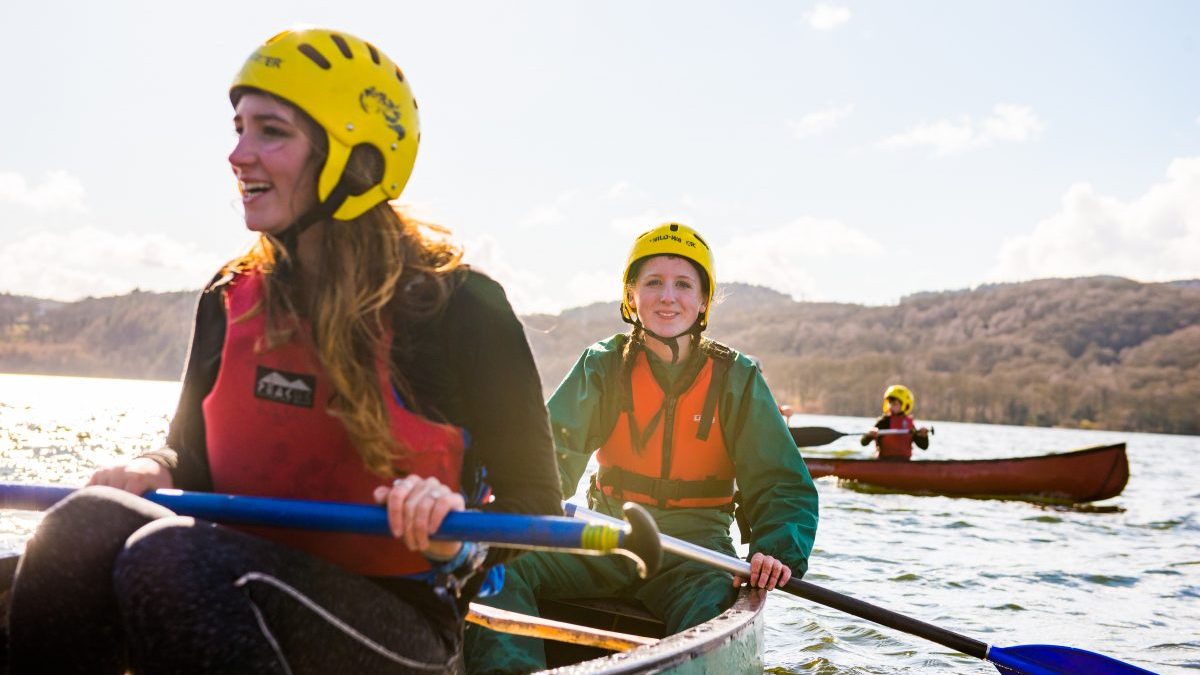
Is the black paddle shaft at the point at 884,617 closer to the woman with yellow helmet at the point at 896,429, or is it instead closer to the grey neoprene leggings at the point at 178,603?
the grey neoprene leggings at the point at 178,603

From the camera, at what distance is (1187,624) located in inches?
317

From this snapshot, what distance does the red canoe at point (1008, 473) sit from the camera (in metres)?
16.0

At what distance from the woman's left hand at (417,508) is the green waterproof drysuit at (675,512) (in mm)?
2160

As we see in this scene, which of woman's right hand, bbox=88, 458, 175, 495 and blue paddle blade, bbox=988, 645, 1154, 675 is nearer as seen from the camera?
woman's right hand, bbox=88, 458, 175, 495

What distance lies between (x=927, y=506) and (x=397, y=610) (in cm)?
1584

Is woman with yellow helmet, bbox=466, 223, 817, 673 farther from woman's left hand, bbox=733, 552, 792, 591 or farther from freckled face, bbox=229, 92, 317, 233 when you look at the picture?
freckled face, bbox=229, 92, 317, 233

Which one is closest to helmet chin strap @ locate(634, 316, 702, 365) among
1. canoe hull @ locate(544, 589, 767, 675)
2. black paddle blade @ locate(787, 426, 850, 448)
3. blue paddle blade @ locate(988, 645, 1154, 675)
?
canoe hull @ locate(544, 589, 767, 675)

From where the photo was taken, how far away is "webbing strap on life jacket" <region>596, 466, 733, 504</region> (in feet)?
15.7

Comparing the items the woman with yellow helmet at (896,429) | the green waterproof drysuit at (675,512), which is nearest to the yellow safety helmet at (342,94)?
the green waterproof drysuit at (675,512)

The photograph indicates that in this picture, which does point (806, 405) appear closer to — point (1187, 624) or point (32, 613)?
point (1187, 624)

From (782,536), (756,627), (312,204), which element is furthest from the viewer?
(782,536)

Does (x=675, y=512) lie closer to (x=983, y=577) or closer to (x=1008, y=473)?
(x=983, y=577)

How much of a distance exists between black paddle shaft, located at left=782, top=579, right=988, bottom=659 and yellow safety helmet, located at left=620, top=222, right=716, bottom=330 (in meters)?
Result: 1.53

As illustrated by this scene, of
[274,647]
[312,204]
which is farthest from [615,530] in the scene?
[312,204]
